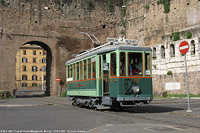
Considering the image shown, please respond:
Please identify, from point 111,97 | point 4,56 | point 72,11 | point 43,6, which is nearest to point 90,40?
point 72,11

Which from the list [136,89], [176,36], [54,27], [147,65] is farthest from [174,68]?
[136,89]

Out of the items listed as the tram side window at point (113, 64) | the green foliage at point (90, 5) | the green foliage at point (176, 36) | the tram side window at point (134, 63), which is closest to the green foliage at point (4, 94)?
the green foliage at point (90, 5)

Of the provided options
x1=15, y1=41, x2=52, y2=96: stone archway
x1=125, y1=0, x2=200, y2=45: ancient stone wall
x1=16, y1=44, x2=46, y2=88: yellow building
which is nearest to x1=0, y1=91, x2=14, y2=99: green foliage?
x1=125, y1=0, x2=200, y2=45: ancient stone wall

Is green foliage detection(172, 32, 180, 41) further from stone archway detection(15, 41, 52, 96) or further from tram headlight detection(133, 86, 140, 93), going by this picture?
stone archway detection(15, 41, 52, 96)

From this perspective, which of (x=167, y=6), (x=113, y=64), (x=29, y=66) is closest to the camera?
(x=113, y=64)

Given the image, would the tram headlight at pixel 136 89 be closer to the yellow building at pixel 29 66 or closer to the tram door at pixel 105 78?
the tram door at pixel 105 78

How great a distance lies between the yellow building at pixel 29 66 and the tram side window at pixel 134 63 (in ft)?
219

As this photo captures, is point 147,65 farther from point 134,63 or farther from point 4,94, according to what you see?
point 4,94

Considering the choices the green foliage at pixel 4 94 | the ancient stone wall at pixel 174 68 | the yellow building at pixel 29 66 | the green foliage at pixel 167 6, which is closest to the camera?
the ancient stone wall at pixel 174 68

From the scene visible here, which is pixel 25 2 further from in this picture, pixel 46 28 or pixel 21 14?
pixel 46 28

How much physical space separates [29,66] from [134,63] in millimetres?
69367

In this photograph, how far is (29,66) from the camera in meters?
78.9

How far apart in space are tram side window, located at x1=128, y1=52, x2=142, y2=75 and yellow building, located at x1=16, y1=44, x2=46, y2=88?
6662 cm

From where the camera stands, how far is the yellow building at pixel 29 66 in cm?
7706
